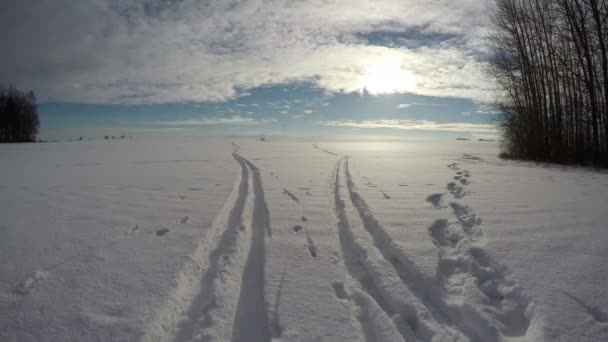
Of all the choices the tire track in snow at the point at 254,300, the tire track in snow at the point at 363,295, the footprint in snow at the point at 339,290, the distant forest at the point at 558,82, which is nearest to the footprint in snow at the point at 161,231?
the tire track in snow at the point at 254,300

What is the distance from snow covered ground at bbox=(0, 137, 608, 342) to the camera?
201cm

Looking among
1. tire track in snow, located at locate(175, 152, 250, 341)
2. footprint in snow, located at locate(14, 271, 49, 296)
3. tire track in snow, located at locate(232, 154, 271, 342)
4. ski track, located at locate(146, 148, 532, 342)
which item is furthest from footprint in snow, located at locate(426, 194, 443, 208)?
footprint in snow, located at locate(14, 271, 49, 296)

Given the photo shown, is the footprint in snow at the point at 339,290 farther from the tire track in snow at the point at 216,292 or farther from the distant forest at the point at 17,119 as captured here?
the distant forest at the point at 17,119

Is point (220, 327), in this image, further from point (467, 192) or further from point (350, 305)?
point (467, 192)

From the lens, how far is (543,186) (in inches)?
250

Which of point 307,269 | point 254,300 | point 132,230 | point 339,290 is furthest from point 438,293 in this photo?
point 132,230

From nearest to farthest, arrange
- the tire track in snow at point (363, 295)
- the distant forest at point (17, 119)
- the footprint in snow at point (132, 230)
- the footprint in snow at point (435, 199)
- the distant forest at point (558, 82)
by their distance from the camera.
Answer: the tire track in snow at point (363, 295) < the footprint in snow at point (132, 230) < the footprint in snow at point (435, 199) < the distant forest at point (558, 82) < the distant forest at point (17, 119)

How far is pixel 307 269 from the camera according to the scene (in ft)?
9.35

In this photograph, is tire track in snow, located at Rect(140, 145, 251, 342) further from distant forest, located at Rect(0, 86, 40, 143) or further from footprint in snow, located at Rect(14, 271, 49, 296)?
distant forest, located at Rect(0, 86, 40, 143)

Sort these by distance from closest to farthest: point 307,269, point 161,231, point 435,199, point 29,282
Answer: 1. point 29,282
2. point 307,269
3. point 161,231
4. point 435,199

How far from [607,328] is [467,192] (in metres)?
4.24

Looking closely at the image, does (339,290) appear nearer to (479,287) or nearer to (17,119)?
(479,287)

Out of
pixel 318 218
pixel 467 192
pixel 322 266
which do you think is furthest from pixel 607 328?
pixel 467 192

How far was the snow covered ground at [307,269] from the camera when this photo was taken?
79.1 inches
